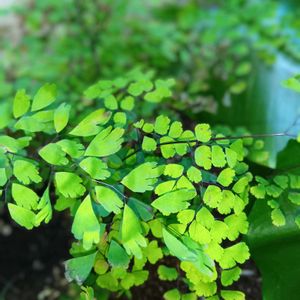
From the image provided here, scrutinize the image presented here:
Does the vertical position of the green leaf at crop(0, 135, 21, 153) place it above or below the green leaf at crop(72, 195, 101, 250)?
above

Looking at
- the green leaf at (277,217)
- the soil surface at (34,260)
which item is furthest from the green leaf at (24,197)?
the soil surface at (34,260)

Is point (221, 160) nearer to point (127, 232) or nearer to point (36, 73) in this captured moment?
point (127, 232)

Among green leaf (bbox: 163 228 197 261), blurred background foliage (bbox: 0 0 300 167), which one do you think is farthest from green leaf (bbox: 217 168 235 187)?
blurred background foliage (bbox: 0 0 300 167)

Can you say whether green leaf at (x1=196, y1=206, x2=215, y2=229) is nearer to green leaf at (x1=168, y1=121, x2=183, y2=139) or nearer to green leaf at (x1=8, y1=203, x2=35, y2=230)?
green leaf at (x1=168, y1=121, x2=183, y2=139)

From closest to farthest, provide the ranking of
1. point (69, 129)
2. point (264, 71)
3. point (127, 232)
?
point (127, 232) → point (69, 129) → point (264, 71)

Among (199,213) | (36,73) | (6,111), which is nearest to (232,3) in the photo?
(36,73)

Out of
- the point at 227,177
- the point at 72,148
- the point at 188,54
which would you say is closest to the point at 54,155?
the point at 72,148
